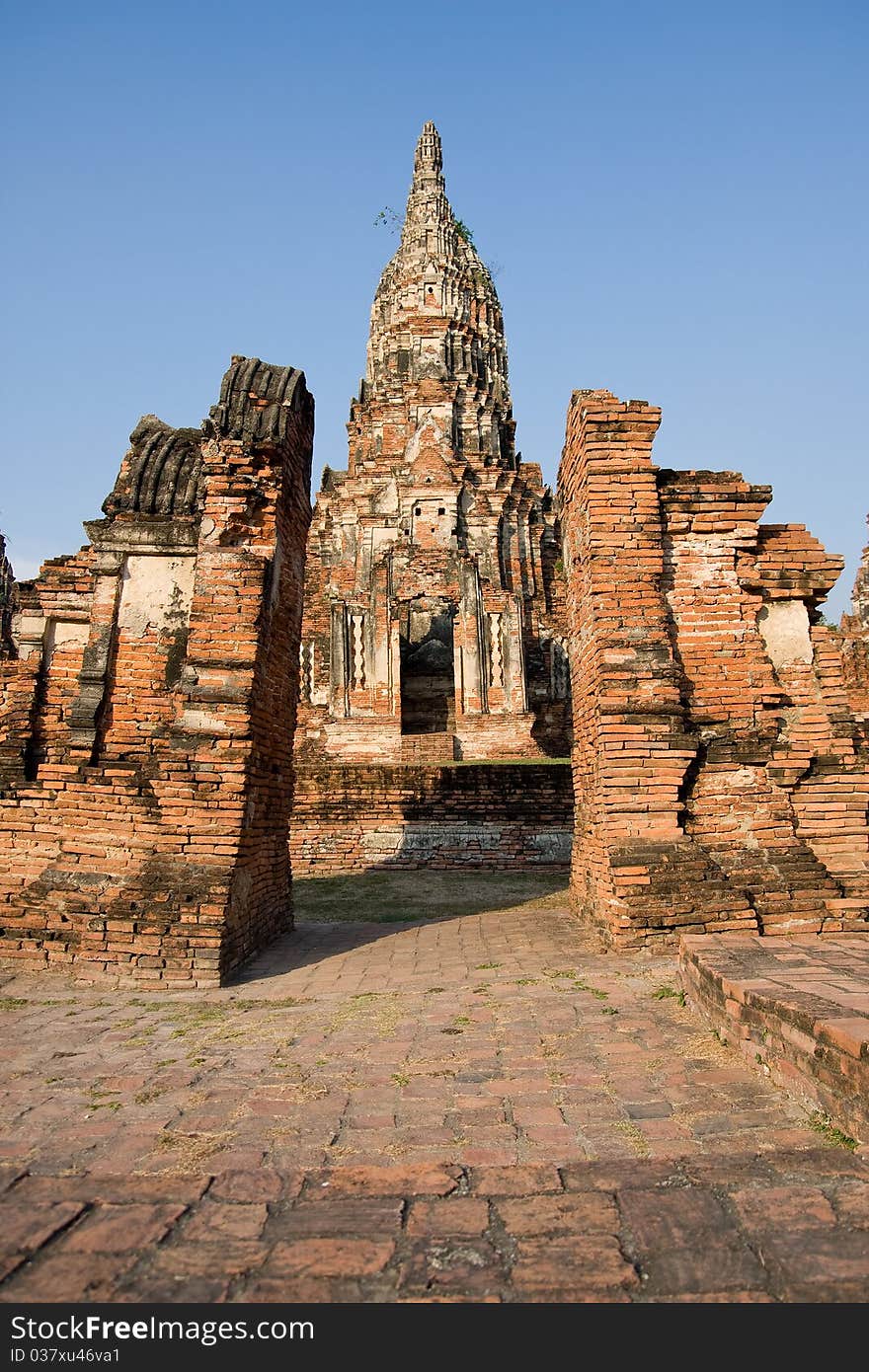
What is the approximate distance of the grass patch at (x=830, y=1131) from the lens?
7.82 feet

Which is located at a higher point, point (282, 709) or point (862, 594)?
point (862, 594)

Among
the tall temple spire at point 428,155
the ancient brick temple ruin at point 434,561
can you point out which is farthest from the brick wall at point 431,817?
the tall temple spire at point 428,155

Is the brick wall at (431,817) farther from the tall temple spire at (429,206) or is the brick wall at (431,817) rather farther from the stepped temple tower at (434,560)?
the tall temple spire at (429,206)

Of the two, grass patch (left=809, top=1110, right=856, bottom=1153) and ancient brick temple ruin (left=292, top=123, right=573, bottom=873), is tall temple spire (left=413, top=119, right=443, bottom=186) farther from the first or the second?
grass patch (left=809, top=1110, right=856, bottom=1153)

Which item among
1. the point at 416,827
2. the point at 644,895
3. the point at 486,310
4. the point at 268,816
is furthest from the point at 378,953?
the point at 486,310

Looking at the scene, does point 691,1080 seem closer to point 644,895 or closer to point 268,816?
point 644,895

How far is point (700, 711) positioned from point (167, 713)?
4134mm

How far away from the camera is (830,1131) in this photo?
8.13ft

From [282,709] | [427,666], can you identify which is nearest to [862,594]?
[427,666]

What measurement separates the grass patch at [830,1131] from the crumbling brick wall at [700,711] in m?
2.61

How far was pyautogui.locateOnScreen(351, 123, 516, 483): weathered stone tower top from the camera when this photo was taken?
2703cm

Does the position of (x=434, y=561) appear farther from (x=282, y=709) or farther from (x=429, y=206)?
(x=429, y=206)
